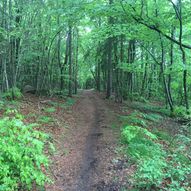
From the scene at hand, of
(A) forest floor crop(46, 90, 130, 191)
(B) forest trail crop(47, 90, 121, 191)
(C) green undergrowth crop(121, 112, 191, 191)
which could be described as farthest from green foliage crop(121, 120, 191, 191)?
(B) forest trail crop(47, 90, 121, 191)

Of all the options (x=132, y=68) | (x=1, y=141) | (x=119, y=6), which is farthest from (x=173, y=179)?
(x=132, y=68)

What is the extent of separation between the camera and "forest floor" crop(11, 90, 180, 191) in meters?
6.34

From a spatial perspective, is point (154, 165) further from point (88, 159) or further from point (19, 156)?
point (19, 156)

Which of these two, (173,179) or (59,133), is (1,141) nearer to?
(173,179)

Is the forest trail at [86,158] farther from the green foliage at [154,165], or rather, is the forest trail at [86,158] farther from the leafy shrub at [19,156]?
the leafy shrub at [19,156]

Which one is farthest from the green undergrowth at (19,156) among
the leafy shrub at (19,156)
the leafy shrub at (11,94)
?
the leafy shrub at (11,94)

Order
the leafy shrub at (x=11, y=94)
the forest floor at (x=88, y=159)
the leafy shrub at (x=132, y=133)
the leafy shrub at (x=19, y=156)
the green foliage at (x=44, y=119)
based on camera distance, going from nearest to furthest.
A: 1. the leafy shrub at (x=19, y=156)
2. the forest floor at (x=88, y=159)
3. the leafy shrub at (x=132, y=133)
4. the green foliage at (x=44, y=119)
5. the leafy shrub at (x=11, y=94)

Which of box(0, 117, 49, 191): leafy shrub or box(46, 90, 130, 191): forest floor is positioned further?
box(46, 90, 130, 191): forest floor

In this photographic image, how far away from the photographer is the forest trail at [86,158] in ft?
20.6

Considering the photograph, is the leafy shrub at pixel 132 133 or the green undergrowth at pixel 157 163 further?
the leafy shrub at pixel 132 133

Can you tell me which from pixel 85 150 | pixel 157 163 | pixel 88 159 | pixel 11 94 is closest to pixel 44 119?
pixel 11 94

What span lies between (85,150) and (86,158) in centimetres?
79

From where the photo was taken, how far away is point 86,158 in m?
7.91

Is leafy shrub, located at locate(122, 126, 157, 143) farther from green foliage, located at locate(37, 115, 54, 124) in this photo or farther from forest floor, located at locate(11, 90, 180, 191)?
green foliage, located at locate(37, 115, 54, 124)
